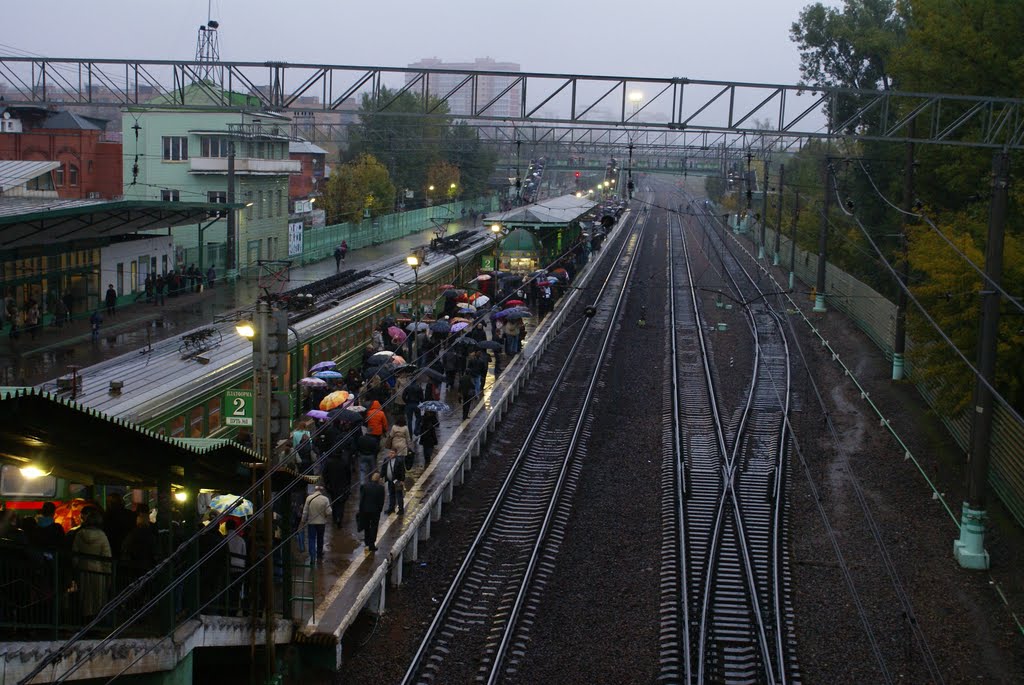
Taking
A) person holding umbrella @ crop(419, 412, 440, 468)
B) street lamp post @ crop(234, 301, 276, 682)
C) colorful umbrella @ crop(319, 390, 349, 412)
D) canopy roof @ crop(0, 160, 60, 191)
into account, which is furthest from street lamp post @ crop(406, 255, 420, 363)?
street lamp post @ crop(234, 301, 276, 682)

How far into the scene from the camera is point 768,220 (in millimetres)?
65625

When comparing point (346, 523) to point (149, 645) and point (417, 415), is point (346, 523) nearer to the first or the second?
point (417, 415)

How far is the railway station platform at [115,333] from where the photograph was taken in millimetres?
20859

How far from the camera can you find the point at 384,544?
14117 mm

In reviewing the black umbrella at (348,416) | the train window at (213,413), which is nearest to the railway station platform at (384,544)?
the black umbrella at (348,416)

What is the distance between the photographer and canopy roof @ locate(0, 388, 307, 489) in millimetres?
7309

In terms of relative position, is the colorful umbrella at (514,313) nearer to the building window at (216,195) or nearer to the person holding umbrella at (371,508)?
the person holding umbrella at (371,508)

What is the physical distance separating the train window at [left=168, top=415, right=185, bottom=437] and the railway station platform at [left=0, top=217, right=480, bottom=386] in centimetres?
328

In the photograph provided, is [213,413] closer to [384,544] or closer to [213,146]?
[384,544]

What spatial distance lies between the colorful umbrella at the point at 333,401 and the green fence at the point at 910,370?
10.1m

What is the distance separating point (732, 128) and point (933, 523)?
658 cm

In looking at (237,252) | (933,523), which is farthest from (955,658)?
(237,252)

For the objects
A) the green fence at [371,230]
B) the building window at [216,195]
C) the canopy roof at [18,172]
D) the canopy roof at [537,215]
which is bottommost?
the green fence at [371,230]

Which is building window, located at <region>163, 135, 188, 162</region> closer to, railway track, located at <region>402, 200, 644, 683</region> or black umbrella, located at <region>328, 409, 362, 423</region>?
railway track, located at <region>402, 200, 644, 683</region>
